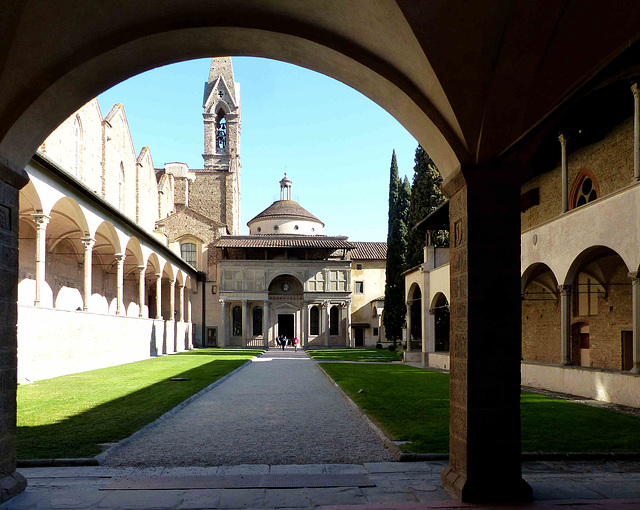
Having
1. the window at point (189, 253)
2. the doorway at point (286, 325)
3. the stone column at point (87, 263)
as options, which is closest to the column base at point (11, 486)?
the stone column at point (87, 263)

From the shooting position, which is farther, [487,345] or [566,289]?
[566,289]

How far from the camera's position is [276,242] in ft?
159

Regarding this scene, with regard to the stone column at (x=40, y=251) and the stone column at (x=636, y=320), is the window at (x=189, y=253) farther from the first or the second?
the stone column at (x=636, y=320)

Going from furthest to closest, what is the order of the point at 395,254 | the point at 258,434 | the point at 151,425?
1. the point at 395,254
2. the point at 151,425
3. the point at 258,434

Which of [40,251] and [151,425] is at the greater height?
[40,251]

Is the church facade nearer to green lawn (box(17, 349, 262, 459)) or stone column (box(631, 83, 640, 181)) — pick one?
green lawn (box(17, 349, 262, 459))

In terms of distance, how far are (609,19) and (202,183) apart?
52111 mm

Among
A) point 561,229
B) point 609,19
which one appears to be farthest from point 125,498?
point 561,229

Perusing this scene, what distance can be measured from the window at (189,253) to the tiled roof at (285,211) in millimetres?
10361

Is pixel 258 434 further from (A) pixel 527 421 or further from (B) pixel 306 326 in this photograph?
(B) pixel 306 326

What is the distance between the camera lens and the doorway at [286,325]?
164ft

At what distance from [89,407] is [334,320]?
1555 inches

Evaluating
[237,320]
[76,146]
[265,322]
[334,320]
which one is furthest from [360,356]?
[237,320]

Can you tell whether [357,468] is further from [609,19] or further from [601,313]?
[601,313]
